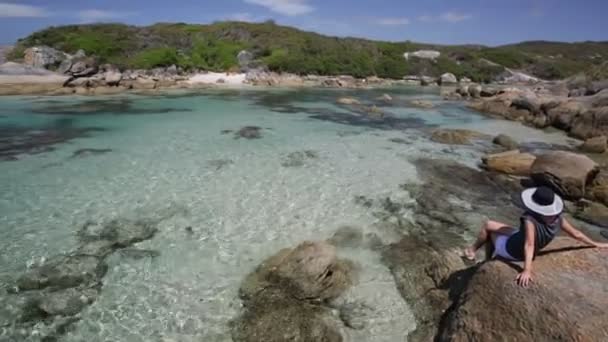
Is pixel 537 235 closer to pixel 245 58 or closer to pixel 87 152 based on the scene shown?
pixel 87 152

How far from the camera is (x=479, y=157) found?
15.2 m

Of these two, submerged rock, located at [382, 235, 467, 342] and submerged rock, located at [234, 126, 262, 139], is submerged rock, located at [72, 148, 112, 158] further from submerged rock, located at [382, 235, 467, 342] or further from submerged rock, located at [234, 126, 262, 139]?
submerged rock, located at [382, 235, 467, 342]

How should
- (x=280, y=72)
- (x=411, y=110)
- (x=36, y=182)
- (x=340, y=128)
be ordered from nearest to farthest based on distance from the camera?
1. (x=36, y=182)
2. (x=340, y=128)
3. (x=411, y=110)
4. (x=280, y=72)

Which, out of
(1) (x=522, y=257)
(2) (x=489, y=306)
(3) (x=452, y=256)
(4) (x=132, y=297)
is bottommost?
(4) (x=132, y=297)

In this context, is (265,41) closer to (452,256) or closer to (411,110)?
(411,110)

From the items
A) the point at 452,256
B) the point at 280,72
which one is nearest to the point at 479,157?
the point at 452,256

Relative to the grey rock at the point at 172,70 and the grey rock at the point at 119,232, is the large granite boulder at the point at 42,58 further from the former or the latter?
the grey rock at the point at 119,232

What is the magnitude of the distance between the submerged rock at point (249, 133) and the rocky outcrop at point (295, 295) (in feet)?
38.2

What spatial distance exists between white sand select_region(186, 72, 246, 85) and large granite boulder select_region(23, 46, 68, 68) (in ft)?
56.9

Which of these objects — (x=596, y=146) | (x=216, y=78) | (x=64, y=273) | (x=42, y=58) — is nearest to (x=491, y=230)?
(x=64, y=273)

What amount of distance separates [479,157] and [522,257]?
457 inches

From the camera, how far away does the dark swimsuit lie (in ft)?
15.0

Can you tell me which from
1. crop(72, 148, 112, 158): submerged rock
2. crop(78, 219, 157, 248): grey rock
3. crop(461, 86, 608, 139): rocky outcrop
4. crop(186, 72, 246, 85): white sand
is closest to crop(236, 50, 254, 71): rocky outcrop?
crop(186, 72, 246, 85): white sand

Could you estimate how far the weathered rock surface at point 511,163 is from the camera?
1280 cm
